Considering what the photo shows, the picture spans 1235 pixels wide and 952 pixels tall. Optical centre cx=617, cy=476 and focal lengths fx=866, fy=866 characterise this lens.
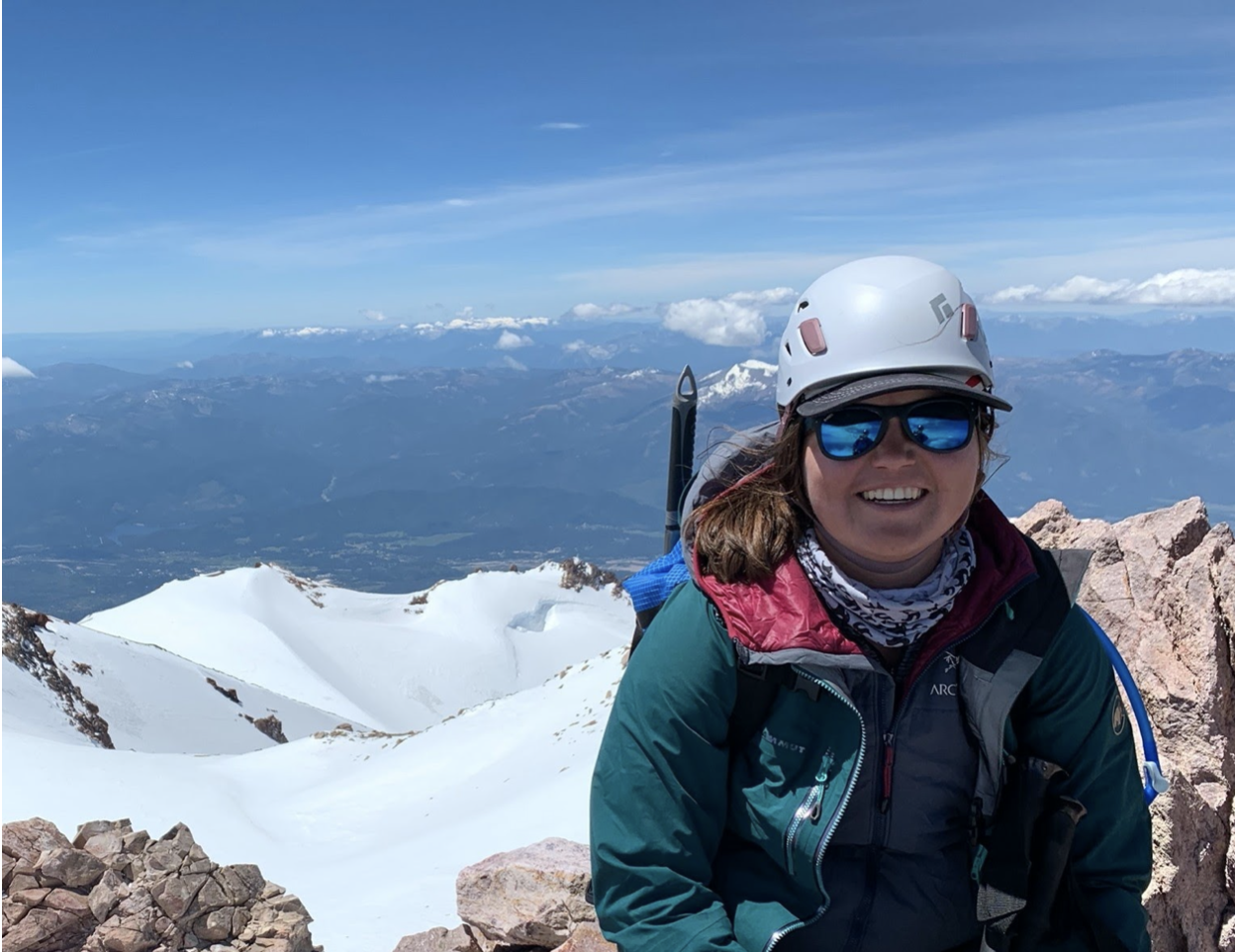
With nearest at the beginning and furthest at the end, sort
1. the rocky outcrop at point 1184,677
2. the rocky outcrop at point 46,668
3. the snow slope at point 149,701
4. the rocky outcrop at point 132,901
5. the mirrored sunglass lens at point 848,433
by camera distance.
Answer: the mirrored sunglass lens at point 848,433 < the rocky outcrop at point 1184,677 < the rocky outcrop at point 132,901 < the rocky outcrop at point 46,668 < the snow slope at point 149,701

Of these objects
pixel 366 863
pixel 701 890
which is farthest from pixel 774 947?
pixel 366 863

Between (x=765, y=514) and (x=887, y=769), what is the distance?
975mm

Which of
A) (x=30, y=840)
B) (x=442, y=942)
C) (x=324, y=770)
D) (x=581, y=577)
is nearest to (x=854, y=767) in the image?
(x=442, y=942)

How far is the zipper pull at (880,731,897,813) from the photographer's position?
2984 millimetres

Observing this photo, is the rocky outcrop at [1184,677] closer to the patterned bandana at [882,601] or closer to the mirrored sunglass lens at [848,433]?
the patterned bandana at [882,601]

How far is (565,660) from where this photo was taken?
241 feet

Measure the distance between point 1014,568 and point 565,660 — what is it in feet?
236

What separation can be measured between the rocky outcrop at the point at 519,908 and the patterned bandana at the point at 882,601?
3361 millimetres

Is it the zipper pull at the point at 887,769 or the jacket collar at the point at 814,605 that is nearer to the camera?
the jacket collar at the point at 814,605

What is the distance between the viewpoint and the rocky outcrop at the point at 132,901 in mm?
→ 7730

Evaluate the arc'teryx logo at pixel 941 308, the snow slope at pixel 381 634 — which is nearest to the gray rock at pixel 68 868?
the arc'teryx logo at pixel 941 308

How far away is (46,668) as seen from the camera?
3575 cm

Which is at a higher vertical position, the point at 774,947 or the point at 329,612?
the point at 774,947

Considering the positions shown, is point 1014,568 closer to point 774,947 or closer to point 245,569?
point 774,947
